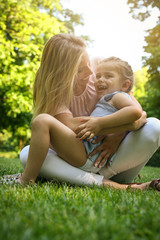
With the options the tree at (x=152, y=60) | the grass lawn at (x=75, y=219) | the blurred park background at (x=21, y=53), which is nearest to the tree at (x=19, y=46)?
the blurred park background at (x=21, y=53)

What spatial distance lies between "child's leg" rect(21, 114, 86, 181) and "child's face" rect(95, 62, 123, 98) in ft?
2.46

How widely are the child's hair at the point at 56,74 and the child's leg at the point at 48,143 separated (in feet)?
1.02

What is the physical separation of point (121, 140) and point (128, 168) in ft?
1.01

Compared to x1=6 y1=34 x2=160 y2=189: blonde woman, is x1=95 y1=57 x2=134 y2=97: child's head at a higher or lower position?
higher

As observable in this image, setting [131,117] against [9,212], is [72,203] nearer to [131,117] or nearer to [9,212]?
[9,212]

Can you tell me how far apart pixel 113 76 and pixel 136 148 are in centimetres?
85

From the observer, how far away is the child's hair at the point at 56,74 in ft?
7.84

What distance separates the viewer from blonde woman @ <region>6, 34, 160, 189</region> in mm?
2090

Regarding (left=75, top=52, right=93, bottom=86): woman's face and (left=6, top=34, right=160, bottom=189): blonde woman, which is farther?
(left=75, top=52, right=93, bottom=86): woman's face

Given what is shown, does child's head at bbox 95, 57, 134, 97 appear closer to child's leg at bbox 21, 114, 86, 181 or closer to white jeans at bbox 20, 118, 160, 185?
white jeans at bbox 20, 118, 160, 185

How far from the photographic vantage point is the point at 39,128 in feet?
6.75

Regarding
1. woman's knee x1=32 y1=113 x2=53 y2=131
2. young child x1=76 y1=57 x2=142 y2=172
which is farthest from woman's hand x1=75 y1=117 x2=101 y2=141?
woman's knee x1=32 y1=113 x2=53 y2=131

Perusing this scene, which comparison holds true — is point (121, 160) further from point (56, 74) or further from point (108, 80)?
point (56, 74)

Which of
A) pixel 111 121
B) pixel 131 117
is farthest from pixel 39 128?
pixel 131 117
